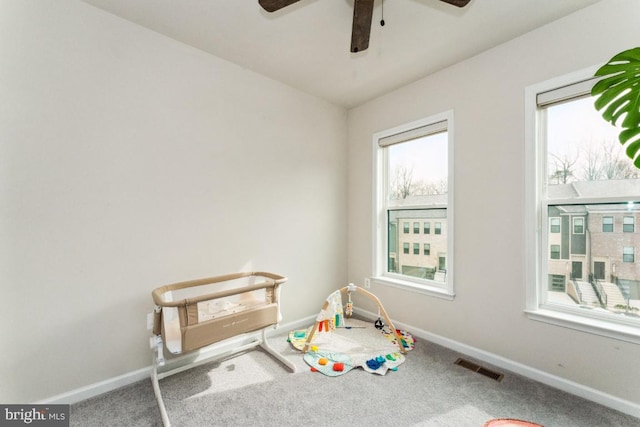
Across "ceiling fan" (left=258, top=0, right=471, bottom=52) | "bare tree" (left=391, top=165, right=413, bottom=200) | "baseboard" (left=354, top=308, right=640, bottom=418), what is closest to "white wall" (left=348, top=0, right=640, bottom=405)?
"baseboard" (left=354, top=308, right=640, bottom=418)

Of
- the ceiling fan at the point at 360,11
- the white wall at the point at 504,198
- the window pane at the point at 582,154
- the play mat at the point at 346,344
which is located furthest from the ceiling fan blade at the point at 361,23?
the play mat at the point at 346,344

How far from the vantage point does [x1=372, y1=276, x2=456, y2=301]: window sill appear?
8.16 ft

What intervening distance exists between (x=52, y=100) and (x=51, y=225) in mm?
761

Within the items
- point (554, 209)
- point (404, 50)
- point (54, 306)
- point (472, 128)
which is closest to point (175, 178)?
point (54, 306)

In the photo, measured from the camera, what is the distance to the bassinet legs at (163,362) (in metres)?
1.67

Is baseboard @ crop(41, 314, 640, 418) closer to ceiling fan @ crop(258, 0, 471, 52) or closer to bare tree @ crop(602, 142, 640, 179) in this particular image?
bare tree @ crop(602, 142, 640, 179)

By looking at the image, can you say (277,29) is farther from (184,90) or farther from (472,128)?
(472,128)

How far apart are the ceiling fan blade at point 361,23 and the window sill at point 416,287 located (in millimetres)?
2092

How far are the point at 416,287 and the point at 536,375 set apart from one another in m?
1.04

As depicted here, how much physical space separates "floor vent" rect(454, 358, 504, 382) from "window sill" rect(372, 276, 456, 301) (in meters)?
0.49

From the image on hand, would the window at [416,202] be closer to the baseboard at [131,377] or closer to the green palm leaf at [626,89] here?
the green palm leaf at [626,89]

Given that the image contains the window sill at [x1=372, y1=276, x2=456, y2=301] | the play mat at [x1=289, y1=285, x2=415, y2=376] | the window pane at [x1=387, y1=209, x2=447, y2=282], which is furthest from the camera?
the window pane at [x1=387, y1=209, x2=447, y2=282]

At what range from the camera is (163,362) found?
173 centimetres

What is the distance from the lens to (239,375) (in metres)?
2.05
